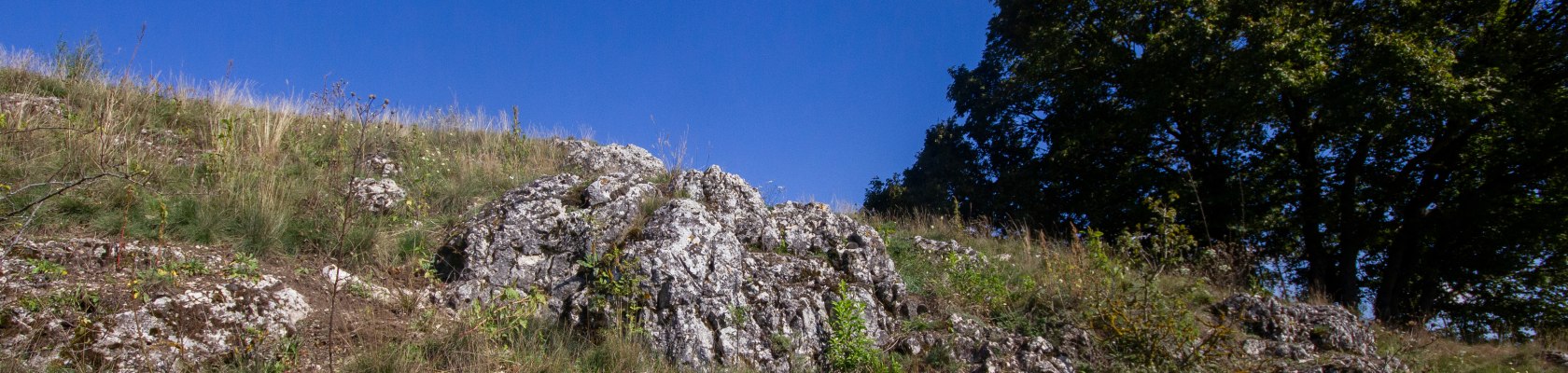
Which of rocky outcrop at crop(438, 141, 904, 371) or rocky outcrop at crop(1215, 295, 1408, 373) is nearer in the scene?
rocky outcrop at crop(438, 141, 904, 371)

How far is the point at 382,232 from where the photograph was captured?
21.2 feet

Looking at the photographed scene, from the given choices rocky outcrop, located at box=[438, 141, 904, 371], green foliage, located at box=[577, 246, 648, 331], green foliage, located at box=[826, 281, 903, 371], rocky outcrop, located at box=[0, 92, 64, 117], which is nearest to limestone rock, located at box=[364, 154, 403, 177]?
rocky outcrop, located at box=[438, 141, 904, 371]

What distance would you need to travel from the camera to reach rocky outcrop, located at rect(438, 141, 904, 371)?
5.71m

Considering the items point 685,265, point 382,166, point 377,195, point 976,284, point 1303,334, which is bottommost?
point 1303,334

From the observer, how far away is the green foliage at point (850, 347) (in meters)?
5.65

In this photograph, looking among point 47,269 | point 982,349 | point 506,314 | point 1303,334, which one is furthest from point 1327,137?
point 47,269

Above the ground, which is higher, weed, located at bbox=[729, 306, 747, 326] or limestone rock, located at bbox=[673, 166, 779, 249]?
limestone rock, located at bbox=[673, 166, 779, 249]

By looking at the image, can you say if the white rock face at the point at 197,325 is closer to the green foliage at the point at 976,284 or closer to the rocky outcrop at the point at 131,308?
the rocky outcrop at the point at 131,308

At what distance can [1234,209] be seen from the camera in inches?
584

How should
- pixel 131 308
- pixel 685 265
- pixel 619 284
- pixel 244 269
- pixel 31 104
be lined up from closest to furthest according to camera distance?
1. pixel 131 308
2. pixel 244 269
3. pixel 619 284
4. pixel 685 265
5. pixel 31 104

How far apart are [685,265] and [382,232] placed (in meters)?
2.66

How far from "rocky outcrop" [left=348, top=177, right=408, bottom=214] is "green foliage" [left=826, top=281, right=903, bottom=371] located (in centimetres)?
424

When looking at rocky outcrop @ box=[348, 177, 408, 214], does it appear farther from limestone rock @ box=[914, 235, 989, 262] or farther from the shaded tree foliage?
the shaded tree foliage

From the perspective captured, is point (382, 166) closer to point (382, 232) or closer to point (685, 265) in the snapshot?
point (382, 232)
